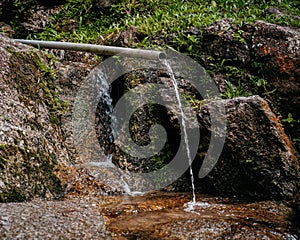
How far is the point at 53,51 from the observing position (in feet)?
21.5

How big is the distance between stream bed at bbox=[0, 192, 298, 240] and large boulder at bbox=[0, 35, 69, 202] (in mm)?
495

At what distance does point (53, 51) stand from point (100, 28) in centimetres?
186

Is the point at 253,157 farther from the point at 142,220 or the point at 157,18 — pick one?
the point at 157,18

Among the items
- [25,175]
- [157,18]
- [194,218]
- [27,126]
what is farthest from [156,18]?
[194,218]

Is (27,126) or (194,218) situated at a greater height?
(27,126)

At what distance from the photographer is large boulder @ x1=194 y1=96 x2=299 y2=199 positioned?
3.75 metres

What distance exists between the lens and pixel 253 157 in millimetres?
3867

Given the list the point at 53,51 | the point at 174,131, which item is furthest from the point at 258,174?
the point at 53,51

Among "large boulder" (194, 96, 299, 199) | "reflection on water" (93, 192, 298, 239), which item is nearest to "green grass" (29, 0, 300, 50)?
"large boulder" (194, 96, 299, 199)

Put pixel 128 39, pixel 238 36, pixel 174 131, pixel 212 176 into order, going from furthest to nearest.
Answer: pixel 128 39, pixel 238 36, pixel 174 131, pixel 212 176

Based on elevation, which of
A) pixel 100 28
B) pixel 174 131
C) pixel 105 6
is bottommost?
pixel 174 131

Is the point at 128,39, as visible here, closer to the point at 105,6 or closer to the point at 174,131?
the point at 174,131

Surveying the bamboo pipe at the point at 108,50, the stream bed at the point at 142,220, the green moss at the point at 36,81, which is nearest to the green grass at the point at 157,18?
the bamboo pipe at the point at 108,50

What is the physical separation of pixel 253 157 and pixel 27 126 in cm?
288
